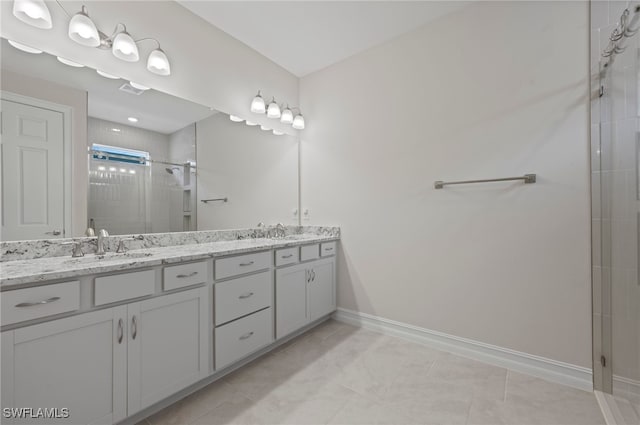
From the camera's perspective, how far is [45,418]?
106 centimetres

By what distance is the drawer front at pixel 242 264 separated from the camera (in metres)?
1.69

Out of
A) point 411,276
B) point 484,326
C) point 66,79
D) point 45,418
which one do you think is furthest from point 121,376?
point 484,326

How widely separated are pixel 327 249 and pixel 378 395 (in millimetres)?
1267

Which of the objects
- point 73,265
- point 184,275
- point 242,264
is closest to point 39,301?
point 73,265

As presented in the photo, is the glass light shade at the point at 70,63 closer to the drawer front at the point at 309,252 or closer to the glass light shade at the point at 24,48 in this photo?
the glass light shade at the point at 24,48

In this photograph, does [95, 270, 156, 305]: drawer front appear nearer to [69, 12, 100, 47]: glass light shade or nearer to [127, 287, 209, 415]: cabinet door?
[127, 287, 209, 415]: cabinet door

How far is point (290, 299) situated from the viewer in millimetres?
2180

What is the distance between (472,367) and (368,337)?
2.59ft

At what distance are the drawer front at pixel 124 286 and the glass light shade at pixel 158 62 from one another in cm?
135

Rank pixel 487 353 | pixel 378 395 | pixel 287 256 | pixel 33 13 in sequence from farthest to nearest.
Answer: pixel 287 256
pixel 487 353
pixel 378 395
pixel 33 13

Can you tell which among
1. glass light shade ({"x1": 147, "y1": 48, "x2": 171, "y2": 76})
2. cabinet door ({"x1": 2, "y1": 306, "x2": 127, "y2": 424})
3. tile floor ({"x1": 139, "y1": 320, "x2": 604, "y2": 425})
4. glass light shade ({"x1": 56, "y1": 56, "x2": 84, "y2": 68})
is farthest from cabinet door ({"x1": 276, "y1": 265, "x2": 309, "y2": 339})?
glass light shade ({"x1": 56, "y1": 56, "x2": 84, "y2": 68})

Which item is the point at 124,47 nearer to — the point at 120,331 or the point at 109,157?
the point at 109,157

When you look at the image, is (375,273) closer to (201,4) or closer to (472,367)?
(472,367)
